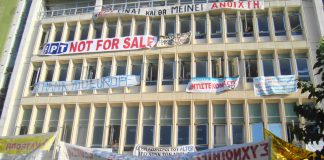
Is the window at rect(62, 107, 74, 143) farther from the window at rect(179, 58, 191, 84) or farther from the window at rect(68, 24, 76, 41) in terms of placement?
the window at rect(179, 58, 191, 84)

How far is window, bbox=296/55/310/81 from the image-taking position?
27575mm

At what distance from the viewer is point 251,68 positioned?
93.4 ft

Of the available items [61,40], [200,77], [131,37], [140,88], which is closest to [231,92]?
[200,77]

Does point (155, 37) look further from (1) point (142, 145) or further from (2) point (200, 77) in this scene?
(1) point (142, 145)

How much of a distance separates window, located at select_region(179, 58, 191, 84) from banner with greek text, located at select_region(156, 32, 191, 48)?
1.35m

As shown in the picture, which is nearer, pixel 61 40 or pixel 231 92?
pixel 231 92

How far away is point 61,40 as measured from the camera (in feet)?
108

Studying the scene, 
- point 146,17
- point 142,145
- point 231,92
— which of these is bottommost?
point 142,145

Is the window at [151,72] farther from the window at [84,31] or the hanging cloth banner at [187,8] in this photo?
the window at [84,31]

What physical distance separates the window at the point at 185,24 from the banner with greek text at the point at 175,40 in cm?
96

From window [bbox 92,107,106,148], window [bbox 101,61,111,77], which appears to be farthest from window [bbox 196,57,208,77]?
window [bbox 92,107,106,148]

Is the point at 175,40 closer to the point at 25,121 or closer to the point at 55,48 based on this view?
the point at 55,48

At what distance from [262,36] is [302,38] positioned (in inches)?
113

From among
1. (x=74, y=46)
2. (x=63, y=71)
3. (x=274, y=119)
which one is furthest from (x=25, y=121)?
(x=274, y=119)
